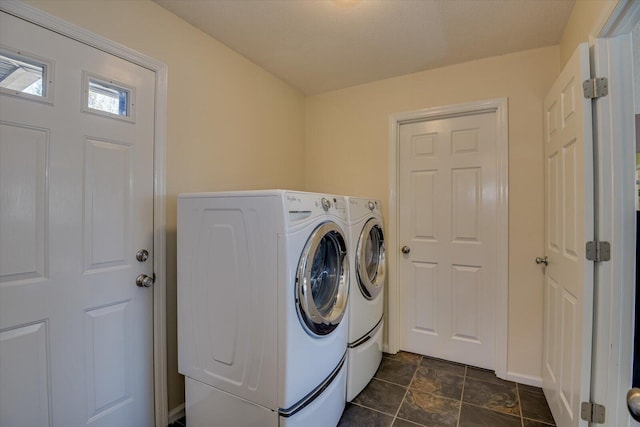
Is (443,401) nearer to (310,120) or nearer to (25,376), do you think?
(25,376)

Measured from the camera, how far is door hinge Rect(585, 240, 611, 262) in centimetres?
118

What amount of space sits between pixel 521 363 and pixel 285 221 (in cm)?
212

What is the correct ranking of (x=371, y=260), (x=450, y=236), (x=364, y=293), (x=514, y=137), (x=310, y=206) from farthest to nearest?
(x=450, y=236), (x=371, y=260), (x=514, y=137), (x=364, y=293), (x=310, y=206)

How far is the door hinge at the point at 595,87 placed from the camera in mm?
1212

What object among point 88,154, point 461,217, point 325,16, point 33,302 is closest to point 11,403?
point 33,302

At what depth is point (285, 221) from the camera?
122cm

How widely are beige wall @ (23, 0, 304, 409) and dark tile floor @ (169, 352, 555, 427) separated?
1.19m

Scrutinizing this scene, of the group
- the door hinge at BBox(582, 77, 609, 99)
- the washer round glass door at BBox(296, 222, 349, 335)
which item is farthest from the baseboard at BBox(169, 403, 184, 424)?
the door hinge at BBox(582, 77, 609, 99)

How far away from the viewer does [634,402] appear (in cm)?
54

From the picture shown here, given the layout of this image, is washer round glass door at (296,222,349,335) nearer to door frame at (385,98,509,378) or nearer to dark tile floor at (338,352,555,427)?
dark tile floor at (338,352,555,427)

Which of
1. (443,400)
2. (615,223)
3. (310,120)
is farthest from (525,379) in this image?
(310,120)

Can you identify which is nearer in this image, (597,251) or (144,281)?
(597,251)

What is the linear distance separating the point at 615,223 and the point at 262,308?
1503 mm

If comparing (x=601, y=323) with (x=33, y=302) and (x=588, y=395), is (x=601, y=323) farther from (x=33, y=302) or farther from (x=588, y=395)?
(x=33, y=302)
